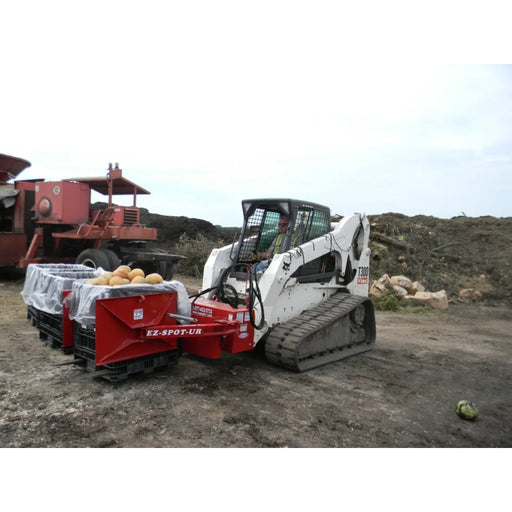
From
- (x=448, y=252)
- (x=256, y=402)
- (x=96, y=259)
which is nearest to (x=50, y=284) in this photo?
(x=256, y=402)

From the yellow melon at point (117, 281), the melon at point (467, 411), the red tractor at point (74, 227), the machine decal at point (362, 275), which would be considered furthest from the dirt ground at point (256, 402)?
the red tractor at point (74, 227)

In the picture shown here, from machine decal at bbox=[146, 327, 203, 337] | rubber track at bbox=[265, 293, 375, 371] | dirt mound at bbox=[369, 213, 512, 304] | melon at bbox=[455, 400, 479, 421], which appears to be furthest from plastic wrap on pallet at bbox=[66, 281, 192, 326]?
dirt mound at bbox=[369, 213, 512, 304]

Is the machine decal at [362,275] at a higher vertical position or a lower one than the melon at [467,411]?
higher

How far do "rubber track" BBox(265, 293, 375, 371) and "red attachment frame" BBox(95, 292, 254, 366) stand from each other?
0.40 m

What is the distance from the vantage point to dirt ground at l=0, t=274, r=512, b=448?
11.8 ft

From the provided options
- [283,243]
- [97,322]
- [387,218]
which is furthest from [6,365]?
[387,218]

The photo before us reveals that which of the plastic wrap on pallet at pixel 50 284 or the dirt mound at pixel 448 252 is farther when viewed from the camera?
the dirt mound at pixel 448 252

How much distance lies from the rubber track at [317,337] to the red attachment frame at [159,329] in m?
0.40

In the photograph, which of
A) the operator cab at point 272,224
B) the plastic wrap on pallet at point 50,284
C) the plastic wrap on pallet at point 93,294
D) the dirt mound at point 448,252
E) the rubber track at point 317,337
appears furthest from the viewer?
the dirt mound at point 448,252

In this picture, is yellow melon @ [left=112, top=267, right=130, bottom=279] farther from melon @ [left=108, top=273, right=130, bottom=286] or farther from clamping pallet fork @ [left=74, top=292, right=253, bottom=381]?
clamping pallet fork @ [left=74, top=292, right=253, bottom=381]

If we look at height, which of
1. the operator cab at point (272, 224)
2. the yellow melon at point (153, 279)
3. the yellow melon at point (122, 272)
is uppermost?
the operator cab at point (272, 224)

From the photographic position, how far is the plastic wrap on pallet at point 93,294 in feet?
14.2

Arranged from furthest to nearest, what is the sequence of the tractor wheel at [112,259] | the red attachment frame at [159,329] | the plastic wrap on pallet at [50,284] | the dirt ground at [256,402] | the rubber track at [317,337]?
the tractor wheel at [112,259] < the rubber track at [317,337] < the plastic wrap on pallet at [50,284] < the red attachment frame at [159,329] < the dirt ground at [256,402]

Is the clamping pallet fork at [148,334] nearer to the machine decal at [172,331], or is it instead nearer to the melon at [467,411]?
the machine decal at [172,331]
